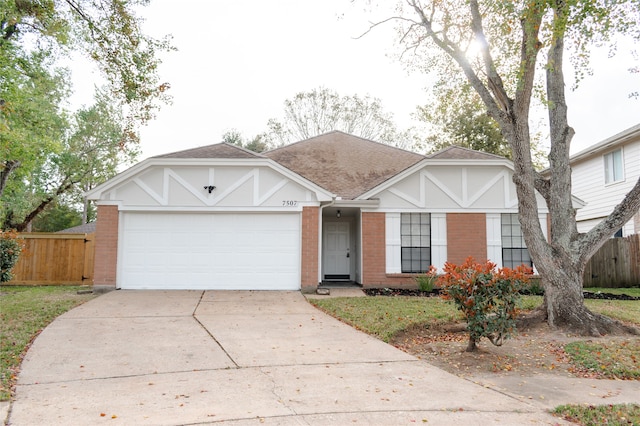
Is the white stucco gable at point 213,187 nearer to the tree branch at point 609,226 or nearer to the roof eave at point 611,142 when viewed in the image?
the tree branch at point 609,226

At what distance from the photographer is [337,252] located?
16047 mm

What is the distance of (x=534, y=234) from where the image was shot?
8227 millimetres

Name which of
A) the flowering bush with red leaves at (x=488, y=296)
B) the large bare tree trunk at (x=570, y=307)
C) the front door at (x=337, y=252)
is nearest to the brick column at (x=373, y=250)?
the front door at (x=337, y=252)

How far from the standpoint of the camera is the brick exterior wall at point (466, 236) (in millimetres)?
13789

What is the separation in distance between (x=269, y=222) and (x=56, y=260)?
27.5 ft

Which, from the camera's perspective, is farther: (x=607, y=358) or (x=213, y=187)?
(x=213, y=187)

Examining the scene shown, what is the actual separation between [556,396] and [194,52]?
11.0 metres

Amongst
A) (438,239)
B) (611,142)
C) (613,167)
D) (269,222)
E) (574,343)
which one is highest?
(611,142)

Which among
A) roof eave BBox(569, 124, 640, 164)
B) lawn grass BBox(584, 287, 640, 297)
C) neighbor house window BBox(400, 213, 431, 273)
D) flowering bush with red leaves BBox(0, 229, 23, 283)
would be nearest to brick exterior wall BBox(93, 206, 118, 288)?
flowering bush with red leaves BBox(0, 229, 23, 283)

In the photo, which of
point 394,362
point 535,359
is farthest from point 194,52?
point 535,359

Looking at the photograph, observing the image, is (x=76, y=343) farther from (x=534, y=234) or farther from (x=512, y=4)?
(x=512, y=4)

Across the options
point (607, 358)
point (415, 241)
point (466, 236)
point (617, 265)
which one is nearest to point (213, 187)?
point (415, 241)

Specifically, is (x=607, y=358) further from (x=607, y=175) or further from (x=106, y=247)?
(x=607, y=175)

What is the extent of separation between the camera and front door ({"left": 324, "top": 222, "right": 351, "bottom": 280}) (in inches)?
629
